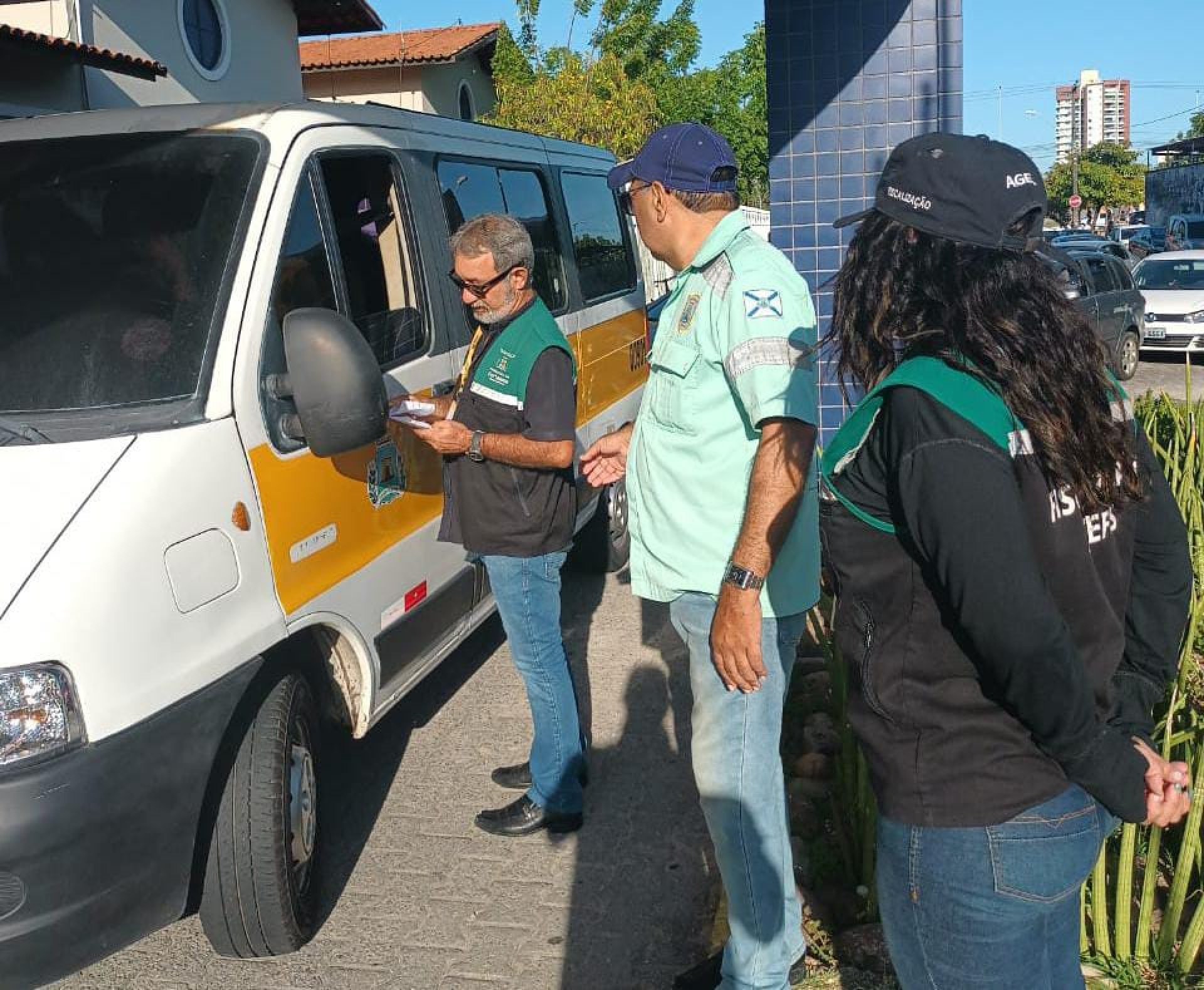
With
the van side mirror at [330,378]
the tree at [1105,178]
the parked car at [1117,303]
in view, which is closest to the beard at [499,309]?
the van side mirror at [330,378]

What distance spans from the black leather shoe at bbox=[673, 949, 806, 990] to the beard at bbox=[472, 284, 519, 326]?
1914mm

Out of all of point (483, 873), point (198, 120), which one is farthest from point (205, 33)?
point (483, 873)

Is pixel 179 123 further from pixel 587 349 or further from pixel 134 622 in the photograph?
pixel 587 349

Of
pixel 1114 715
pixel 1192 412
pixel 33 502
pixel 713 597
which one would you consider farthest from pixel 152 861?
pixel 1192 412

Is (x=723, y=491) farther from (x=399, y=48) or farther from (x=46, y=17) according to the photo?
(x=399, y=48)

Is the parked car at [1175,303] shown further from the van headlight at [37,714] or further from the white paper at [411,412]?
the van headlight at [37,714]

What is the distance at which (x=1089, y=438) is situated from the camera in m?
1.59

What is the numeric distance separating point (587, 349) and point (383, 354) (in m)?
2.13

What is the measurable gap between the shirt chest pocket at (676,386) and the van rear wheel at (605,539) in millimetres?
3801

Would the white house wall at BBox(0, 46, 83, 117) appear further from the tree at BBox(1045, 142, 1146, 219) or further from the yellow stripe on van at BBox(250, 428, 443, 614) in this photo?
the tree at BBox(1045, 142, 1146, 219)

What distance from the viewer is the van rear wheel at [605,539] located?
6582 mm

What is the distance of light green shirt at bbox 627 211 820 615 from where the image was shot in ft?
7.99

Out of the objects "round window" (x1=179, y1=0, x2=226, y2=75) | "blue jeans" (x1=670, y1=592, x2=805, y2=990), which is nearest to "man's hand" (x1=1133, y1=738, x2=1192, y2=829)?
"blue jeans" (x1=670, y1=592, x2=805, y2=990)

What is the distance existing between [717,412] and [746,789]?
32.5 inches
